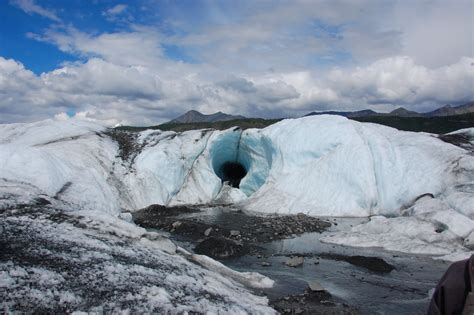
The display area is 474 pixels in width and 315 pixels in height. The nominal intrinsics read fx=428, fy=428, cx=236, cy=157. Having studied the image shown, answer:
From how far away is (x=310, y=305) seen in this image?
9844 mm

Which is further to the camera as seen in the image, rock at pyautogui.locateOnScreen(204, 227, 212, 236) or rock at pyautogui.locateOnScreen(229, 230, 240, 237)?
rock at pyautogui.locateOnScreen(204, 227, 212, 236)

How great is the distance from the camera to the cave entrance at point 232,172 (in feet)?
123

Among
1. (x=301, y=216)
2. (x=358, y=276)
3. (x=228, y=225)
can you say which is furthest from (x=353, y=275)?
(x=301, y=216)

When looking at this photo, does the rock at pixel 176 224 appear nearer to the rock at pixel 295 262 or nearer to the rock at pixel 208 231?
the rock at pixel 208 231

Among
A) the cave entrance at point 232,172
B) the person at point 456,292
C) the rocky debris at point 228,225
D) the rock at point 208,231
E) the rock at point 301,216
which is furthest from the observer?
the cave entrance at point 232,172

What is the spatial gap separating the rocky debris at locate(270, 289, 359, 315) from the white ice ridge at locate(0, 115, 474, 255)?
7.39m

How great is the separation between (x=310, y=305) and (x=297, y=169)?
1780 cm

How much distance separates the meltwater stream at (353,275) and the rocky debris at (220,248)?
0.51 m

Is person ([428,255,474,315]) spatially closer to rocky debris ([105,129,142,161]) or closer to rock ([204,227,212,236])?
rock ([204,227,212,236])

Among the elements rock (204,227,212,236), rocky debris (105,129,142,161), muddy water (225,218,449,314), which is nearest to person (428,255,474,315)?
muddy water (225,218,449,314)

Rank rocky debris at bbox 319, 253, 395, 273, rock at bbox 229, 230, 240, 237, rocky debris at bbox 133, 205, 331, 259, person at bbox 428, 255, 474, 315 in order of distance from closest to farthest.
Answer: person at bbox 428, 255, 474, 315 → rocky debris at bbox 319, 253, 395, 273 → rocky debris at bbox 133, 205, 331, 259 → rock at bbox 229, 230, 240, 237

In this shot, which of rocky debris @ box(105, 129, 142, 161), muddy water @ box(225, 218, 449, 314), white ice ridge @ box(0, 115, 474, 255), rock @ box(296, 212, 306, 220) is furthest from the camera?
rocky debris @ box(105, 129, 142, 161)

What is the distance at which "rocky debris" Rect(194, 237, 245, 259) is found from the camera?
14873mm

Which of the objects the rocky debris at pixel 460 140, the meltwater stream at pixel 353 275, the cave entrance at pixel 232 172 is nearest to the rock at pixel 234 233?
the meltwater stream at pixel 353 275
